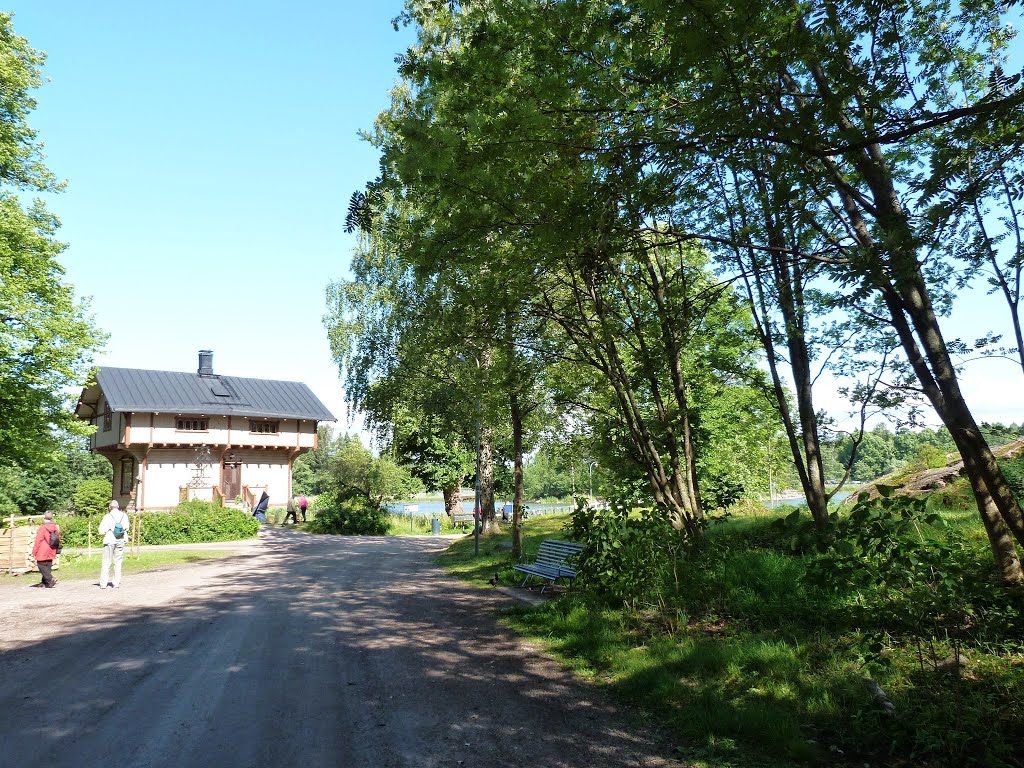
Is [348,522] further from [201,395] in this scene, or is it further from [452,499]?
[201,395]

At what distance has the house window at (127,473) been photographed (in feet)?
121

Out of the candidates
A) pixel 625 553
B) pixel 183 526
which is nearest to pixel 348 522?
pixel 183 526

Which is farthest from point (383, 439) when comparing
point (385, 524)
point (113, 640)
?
point (113, 640)

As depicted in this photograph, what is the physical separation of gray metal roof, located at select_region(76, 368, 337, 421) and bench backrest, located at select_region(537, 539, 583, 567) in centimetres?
2961

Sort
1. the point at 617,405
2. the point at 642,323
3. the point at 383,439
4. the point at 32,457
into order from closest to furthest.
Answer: the point at 642,323
the point at 617,405
the point at 32,457
the point at 383,439

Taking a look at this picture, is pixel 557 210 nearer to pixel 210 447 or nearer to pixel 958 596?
pixel 958 596

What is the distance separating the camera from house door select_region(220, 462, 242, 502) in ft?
123

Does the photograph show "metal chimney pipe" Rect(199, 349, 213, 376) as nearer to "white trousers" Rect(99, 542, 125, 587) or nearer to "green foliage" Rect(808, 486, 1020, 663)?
"white trousers" Rect(99, 542, 125, 587)

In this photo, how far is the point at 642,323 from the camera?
9508 mm

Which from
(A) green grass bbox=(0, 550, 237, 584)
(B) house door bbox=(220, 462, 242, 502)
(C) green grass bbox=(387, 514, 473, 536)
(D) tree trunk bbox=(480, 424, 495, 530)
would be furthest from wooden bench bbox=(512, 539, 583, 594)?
(B) house door bbox=(220, 462, 242, 502)

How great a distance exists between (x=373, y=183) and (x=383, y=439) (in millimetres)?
21573

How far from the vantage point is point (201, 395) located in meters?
37.4

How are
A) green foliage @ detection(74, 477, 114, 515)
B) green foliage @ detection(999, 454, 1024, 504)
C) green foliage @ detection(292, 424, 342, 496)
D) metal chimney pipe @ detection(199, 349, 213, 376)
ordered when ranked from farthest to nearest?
1. green foliage @ detection(292, 424, 342, 496)
2. metal chimney pipe @ detection(199, 349, 213, 376)
3. green foliage @ detection(74, 477, 114, 515)
4. green foliage @ detection(999, 454, 1024, 504)

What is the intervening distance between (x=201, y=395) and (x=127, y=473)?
645cm
